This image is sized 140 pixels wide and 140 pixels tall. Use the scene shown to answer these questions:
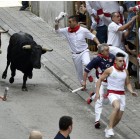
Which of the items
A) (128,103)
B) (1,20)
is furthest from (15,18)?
(128,103)

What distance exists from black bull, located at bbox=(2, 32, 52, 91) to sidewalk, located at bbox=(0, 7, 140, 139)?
119cm

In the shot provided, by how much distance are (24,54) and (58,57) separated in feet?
11.0

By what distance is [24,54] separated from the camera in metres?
19.7

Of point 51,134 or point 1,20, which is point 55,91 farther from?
point 1,20

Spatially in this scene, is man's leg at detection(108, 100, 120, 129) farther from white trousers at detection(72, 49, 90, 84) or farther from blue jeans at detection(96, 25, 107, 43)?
blue jeans at detection(96, 25, 107, 43)

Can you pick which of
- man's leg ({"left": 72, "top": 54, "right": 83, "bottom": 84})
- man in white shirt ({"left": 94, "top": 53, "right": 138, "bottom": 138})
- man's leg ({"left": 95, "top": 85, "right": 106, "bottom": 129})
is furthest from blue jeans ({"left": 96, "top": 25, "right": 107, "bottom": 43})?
man in white shirt ({"left": 94, "top": 53, "right": 138, "bottom": 138})

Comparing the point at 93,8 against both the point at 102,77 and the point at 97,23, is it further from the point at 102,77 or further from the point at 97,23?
the point at 102,77

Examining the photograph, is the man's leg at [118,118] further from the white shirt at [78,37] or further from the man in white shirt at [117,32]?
the white shirt at [78,37]

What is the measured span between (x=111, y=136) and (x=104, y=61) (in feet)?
5.89

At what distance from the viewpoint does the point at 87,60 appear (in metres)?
19.2

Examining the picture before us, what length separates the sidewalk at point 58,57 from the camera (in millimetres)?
17234

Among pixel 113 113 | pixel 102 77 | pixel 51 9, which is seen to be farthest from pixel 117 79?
pixel 51 9

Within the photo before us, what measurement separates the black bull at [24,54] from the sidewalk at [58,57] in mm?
1194

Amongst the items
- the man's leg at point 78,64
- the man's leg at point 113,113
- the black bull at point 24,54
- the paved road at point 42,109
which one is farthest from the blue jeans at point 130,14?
the man's leg at point 113,113
